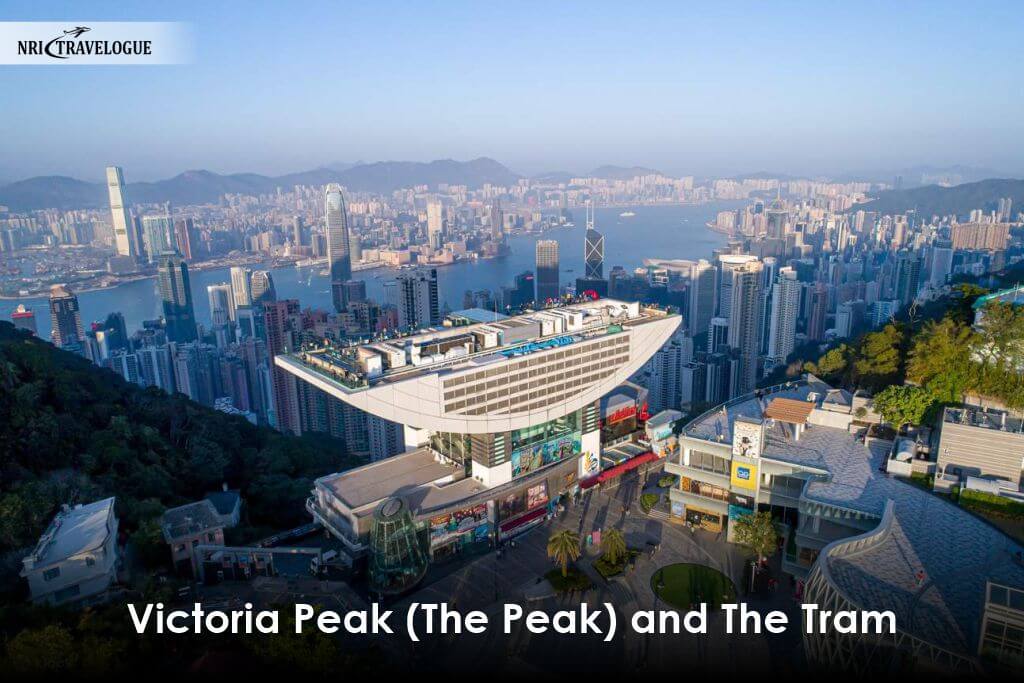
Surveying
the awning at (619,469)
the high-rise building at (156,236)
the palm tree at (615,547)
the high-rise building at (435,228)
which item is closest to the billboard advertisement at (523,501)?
the awning at (619,469)

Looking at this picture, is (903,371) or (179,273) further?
(179,273)

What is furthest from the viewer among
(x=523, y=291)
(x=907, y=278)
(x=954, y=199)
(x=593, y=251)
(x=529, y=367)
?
(x=954, y=199)

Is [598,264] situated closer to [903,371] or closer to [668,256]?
[668,256]

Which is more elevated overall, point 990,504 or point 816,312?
point 990,504

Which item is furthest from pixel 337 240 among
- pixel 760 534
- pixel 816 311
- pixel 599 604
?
pixel 760 534

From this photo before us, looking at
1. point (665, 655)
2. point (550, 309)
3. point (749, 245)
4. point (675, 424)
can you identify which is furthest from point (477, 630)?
point (749, 245)

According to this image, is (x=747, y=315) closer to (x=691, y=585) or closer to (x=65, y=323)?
(x=691, y=585)
